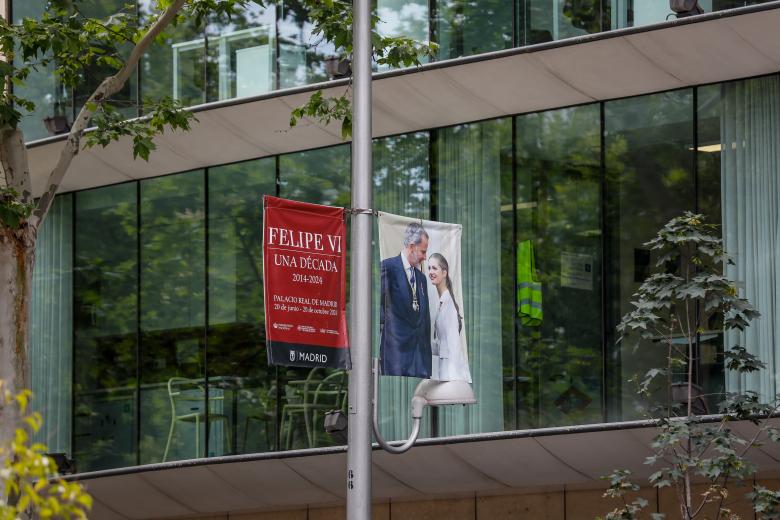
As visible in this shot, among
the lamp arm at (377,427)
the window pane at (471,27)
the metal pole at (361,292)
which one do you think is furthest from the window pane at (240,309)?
the metal pole at (361,292)

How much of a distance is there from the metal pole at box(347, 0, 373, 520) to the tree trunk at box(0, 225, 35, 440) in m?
4.54

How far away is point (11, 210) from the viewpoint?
1568 cm

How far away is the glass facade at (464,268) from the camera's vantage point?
1942 cm


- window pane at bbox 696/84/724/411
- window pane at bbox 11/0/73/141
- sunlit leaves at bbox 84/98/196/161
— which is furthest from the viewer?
window pane at bbox 11/0/73/141

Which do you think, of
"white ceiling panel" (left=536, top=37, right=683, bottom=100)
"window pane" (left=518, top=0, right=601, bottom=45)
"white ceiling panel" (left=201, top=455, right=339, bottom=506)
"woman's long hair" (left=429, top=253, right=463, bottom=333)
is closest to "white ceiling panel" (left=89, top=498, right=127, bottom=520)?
"white ceiling panel" (left=201, top=455, right=339, bottom=506)

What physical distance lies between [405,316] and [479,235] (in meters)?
7.67

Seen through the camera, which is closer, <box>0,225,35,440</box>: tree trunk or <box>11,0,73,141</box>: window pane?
<box>0,225,35,440</box>: tree trunk

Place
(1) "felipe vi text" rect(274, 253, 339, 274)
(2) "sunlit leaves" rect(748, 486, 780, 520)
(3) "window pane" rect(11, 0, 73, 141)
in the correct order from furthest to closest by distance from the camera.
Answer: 1. (3) "window pane" rect(11, 0, 73, 141)
2. (2) "sunlit leaves" rect(748, 486, 780, 520)
3. (1) "felipe vi text" rect(274, 253, 339, 274)

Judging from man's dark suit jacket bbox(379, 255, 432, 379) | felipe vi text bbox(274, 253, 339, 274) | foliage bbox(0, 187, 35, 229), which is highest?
foliage bbox(0, 187, 35, 229)

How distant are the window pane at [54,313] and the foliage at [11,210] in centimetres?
917

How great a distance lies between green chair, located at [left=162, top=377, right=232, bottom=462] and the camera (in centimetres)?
2286

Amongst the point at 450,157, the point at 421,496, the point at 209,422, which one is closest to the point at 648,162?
the point at 450,157

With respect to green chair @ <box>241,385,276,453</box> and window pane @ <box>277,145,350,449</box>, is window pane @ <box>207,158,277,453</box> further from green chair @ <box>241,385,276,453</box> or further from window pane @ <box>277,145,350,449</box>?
window pane @ <box>277,145,350,449</box>

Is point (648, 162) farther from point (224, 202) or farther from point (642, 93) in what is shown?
point (224, 202)
